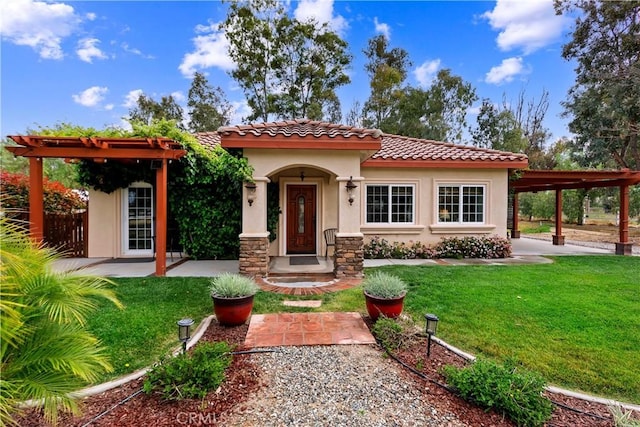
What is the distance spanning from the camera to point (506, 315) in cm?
527

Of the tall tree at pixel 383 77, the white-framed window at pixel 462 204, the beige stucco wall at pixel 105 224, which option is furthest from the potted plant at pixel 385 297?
the tall tree at pixel 383 77

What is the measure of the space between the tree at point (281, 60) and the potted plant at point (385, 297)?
731 inches

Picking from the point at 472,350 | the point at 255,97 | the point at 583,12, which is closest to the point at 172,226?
the point at 472,350

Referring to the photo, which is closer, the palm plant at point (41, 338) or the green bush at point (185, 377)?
the palm plant at point (41, 338)

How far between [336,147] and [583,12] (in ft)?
63.5

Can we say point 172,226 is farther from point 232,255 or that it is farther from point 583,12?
point 583,12

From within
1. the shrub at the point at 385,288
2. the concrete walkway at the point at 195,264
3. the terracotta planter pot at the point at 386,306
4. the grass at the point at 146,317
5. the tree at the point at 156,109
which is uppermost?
the tree at the point at 156,109

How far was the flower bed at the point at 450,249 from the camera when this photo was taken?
34.3 ft

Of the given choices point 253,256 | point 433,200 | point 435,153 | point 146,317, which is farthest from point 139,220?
point 435,153

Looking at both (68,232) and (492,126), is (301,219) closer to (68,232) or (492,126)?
(68,232)

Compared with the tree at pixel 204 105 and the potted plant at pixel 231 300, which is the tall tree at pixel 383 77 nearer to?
the tree at pixel 204 105

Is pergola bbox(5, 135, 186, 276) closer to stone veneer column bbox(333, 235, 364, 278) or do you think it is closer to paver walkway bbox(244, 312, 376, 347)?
paver walkway bbox(244, 312, 376, 347)

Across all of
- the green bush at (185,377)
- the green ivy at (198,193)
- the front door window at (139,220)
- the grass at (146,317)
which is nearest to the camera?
the green bush at (185,377)

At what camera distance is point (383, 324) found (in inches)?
176
